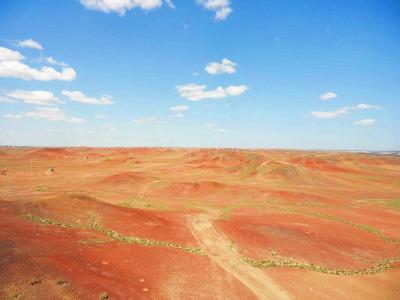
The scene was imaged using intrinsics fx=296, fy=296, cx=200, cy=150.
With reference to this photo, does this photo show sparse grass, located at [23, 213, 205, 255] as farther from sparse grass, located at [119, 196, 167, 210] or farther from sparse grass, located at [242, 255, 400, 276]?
sparse grass, located at [119, 196, 167, 210]

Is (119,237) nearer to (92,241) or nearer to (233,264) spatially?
(92,241)

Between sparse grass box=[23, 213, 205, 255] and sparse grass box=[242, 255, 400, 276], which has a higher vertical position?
sparse grass box=[23, 213, 205, 255]

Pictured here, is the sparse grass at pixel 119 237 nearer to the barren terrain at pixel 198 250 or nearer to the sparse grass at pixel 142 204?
the barren terrain at pixel 198 250

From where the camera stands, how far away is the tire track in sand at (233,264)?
1488 centimetres

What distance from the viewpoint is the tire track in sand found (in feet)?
48.8

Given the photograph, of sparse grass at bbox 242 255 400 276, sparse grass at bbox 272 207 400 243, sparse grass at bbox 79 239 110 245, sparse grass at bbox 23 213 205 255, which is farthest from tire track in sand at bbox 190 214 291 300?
sparse grass at bbox 272 207 400 243

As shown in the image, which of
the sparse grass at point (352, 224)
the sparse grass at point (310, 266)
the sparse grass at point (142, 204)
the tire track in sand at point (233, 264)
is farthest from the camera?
the sparse grass at point (142, 204)

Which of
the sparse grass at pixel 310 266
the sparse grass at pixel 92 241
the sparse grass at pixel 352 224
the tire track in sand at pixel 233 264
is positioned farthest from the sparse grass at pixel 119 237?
the sparse grass at pixel 352 224

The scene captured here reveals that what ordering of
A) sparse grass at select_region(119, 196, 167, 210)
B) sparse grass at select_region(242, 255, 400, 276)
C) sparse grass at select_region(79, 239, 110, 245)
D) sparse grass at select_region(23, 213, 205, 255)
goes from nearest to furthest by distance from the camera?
sparse grass at select_region(242, 255, 400, 276)
sparse grass at select_region(79, 239, 110, 245)
sparse grass at select_region(23, 213, 205, 255)
sparse grass at select_region(119, 196, 167, 210)

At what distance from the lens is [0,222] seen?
19.2 meters

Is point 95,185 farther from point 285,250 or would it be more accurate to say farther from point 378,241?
point 378,241

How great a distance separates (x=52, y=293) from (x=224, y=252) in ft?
35.1

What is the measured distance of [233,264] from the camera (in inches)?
696

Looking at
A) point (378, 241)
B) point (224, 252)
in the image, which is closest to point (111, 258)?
point (224, 252)
